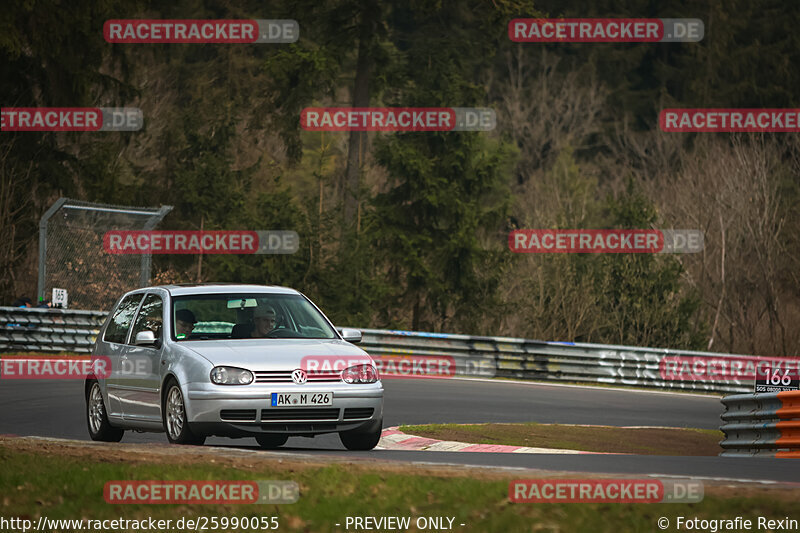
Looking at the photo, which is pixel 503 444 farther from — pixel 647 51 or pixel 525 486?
pixel 647 51

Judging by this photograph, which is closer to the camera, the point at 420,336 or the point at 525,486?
the point at 525,486

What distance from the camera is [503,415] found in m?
19.7

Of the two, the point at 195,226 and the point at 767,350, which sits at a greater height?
the point at 195,226

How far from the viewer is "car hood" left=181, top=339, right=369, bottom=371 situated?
478 inches

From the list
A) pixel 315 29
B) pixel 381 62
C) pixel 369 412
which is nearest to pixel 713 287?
pixel 381 62

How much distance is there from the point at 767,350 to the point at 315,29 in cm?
1765

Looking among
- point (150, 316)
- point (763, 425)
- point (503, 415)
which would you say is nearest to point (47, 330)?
point (503, 415)

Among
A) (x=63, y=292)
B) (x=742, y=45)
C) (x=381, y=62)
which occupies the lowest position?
(x=63, y=292)

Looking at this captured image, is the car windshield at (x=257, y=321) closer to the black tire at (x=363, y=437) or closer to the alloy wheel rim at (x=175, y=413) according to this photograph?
the alloy wheel rim at (x=175, y=413)

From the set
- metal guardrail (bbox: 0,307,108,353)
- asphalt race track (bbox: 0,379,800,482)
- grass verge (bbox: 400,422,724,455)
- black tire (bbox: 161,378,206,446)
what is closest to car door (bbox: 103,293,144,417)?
black tire (bbox: 161,378,206,446)

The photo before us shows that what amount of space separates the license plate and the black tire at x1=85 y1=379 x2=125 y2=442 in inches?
104

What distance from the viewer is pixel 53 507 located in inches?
337

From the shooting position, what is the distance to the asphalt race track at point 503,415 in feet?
37.5

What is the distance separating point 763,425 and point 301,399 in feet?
19.6
